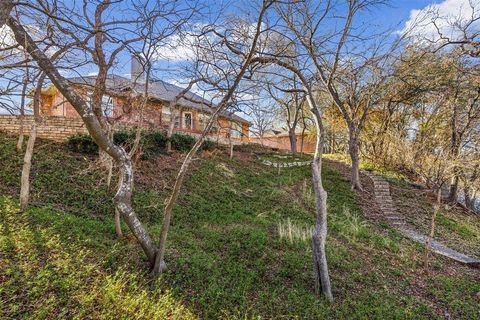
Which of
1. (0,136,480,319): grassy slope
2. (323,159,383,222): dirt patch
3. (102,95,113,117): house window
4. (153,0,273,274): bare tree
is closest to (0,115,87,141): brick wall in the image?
(0,136,480,319): grassy slope

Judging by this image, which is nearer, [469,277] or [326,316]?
[326,316]

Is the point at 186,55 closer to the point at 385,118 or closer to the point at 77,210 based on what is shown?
the point at 77,210

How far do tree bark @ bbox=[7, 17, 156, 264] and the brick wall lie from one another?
694 centimetres

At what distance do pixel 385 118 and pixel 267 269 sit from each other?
38.8ft

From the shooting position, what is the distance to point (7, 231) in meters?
3.76

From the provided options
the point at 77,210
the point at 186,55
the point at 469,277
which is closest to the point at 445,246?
the point at 469,277

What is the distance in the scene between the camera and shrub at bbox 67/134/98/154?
8812mm

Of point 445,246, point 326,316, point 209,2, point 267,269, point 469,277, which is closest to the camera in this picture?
point 326,316

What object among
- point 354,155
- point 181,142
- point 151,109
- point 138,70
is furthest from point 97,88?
point 354,155

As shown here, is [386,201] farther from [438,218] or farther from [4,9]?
[4,9]

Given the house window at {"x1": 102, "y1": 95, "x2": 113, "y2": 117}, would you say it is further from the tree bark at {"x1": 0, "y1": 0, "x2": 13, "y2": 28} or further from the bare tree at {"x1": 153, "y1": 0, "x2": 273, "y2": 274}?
the tree bark at {"x1": 0, "y1": 0, "x2": 13, "y2": 28}

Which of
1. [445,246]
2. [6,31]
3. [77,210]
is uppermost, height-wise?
[6,31]

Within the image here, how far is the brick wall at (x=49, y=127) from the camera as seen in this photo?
918 cm

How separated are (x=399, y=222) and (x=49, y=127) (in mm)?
12146
